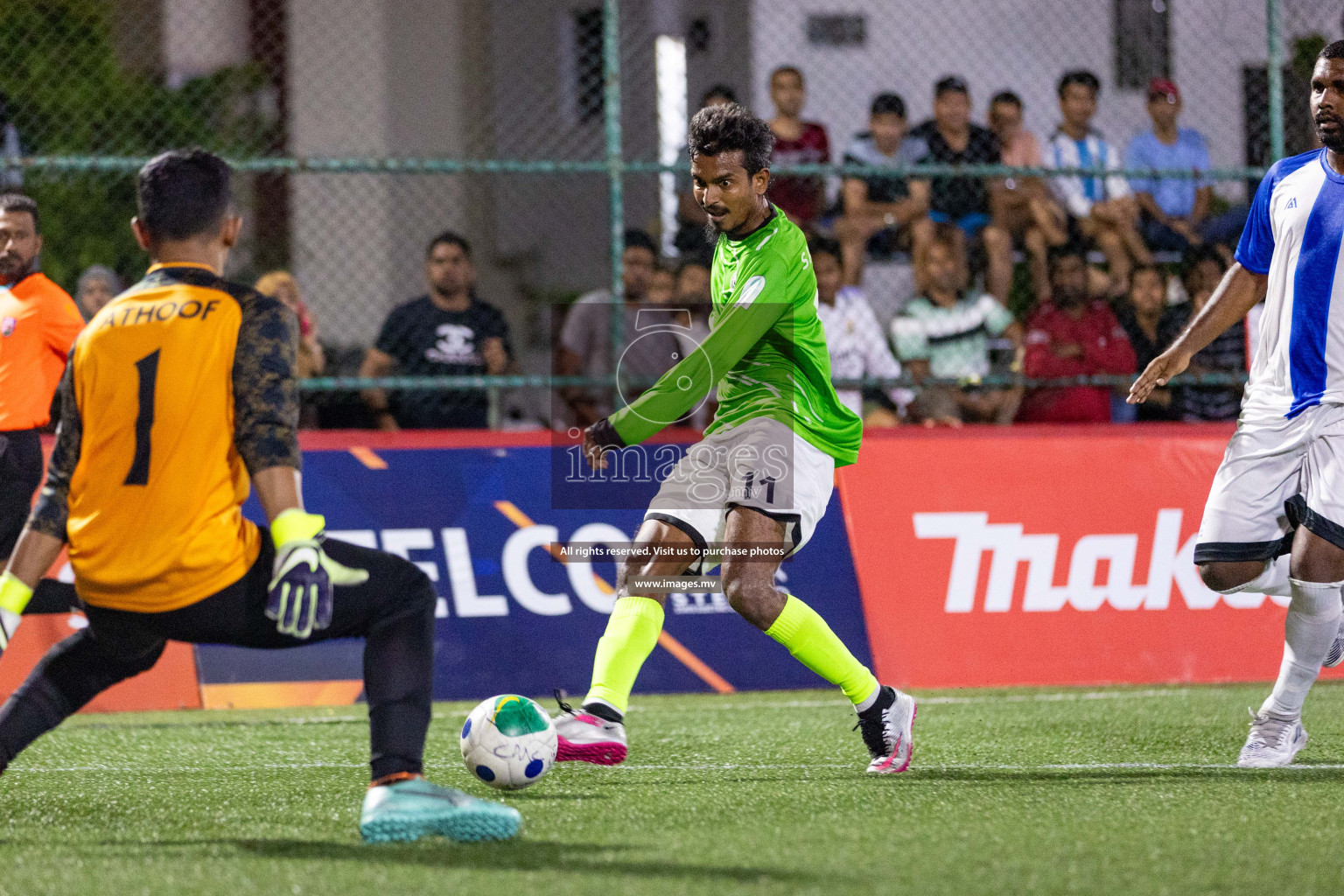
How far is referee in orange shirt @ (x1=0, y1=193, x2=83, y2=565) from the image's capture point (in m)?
7.27

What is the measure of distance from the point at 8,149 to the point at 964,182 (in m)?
5.84

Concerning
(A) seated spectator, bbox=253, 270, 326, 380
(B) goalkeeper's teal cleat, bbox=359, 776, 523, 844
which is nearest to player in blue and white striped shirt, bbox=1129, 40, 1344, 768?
(B) goalkeeper's teal cleat, bbox=359, 776, 523, 844

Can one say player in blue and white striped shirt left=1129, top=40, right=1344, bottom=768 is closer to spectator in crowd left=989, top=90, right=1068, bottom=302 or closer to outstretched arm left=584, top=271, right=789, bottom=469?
outstretched arm left=584, top=271, right=789, bottom=469

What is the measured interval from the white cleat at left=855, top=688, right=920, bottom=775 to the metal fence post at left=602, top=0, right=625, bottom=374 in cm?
355

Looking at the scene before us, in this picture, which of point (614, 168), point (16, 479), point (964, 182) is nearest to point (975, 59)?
point (964, 182)

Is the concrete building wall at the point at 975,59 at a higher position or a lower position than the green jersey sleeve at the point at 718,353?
higher

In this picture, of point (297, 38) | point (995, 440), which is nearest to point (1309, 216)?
point (995, 440)

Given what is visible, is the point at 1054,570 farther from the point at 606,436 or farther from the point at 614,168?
the point at 606,436

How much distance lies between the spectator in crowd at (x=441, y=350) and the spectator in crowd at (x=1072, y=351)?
3.07 m

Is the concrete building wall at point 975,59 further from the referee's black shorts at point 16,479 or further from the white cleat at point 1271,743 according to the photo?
the referee's black shorts at point 16,479

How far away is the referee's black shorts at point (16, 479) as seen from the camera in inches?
283

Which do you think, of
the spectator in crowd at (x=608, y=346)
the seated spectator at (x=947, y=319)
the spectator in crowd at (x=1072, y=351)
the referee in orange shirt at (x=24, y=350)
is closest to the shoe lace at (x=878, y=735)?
the spectator in crowd at (x=608, y=346)

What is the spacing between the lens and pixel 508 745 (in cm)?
454

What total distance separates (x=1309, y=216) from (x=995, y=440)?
2939mm
